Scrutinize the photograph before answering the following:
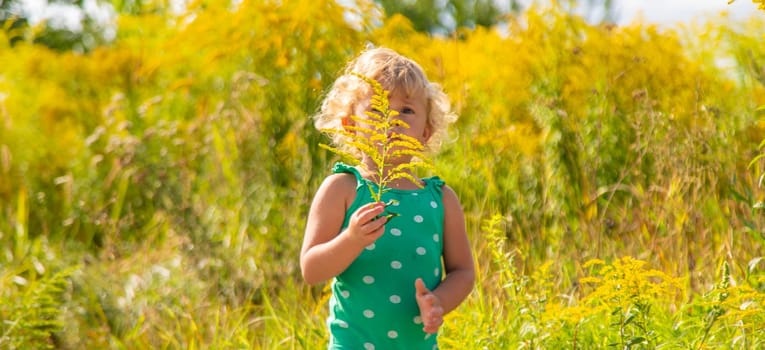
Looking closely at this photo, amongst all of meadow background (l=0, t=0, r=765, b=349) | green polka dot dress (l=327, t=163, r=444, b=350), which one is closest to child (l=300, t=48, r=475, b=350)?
green polka dot dress (l=327, t=163, r=444, b=350)

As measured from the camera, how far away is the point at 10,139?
6.12m

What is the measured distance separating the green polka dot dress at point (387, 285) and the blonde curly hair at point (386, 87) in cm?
21

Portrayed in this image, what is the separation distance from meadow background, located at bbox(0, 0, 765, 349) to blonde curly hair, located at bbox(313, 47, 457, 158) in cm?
42

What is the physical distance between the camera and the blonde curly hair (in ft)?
7.36

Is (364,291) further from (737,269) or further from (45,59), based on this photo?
(45,59)

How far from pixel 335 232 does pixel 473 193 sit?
1871 mm

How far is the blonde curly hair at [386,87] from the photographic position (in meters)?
2.24

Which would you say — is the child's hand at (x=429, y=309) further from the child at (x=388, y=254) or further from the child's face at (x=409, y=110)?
the child's face at (x=409, y=110)

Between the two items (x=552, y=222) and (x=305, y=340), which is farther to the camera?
(x=552, y=222)

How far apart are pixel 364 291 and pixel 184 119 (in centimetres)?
458

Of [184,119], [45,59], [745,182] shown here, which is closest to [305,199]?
[745,182]

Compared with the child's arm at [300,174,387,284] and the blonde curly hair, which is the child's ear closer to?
the blonde curly hair

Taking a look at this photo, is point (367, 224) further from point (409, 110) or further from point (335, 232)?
point (409, 110)

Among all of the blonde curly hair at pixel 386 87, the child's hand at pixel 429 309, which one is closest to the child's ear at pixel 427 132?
the blonde curly hair at pixel 386 87
